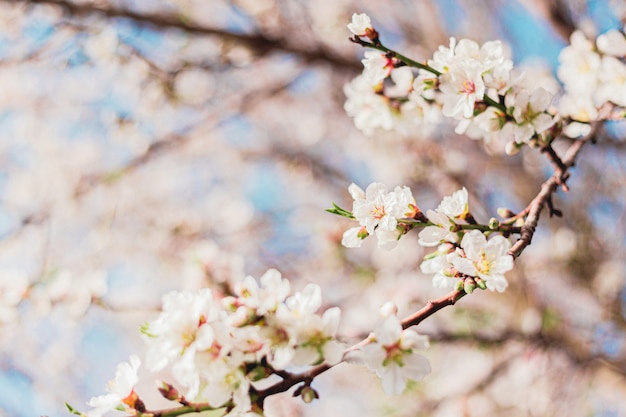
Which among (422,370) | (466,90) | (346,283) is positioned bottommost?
(346,283)

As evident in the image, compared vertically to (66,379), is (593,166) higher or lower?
higher

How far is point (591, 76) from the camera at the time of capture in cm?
150

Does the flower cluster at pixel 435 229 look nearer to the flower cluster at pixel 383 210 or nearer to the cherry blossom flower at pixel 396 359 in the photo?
the flower cluster at pixel 383 210

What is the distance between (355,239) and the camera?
43.7 inches

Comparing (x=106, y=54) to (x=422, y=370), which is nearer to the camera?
(x=422, y=370)

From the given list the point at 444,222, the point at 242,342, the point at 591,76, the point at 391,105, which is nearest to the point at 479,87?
the point at 444,222

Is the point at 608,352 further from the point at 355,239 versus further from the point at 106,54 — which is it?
the point at 106,54

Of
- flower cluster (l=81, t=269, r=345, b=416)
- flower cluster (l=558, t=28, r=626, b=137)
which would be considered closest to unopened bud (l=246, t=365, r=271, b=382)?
flower cluster (l=81, t=269, r=345, b=416)

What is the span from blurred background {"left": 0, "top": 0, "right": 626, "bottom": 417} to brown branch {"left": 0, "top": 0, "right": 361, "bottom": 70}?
0.01m

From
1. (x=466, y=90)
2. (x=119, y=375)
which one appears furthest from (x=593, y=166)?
(x=119, y=375)

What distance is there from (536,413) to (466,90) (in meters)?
2.65

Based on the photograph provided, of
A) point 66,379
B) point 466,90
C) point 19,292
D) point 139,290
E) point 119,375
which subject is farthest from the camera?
point 139,290

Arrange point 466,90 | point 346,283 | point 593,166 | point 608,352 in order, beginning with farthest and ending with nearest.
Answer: point 346,283 < point 593,166 < point 608,352 < point 466,90

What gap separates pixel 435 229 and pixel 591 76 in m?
0.80
